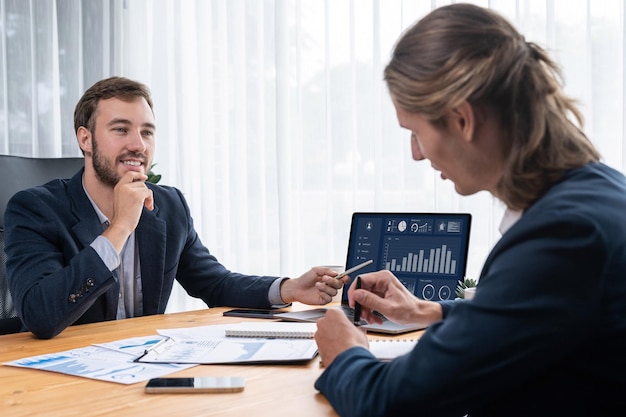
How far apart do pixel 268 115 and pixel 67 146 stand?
1.17 meters

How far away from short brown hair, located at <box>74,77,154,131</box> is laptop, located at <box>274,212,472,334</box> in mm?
819

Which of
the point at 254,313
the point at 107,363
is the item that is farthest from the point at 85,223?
the point at 107,363

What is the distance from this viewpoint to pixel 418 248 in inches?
71.2

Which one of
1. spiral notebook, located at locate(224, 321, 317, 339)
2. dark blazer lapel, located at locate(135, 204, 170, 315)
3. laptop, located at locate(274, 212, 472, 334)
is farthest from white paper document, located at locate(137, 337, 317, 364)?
dark blazer lapel, located at locate(135, 204, 170, 315)

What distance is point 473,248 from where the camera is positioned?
2557 mm

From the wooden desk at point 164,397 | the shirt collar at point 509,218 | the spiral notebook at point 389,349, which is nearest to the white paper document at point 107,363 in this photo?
the wooden desk at point 164,397

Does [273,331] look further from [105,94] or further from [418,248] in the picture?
[105,94]

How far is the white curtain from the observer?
2.41 meters

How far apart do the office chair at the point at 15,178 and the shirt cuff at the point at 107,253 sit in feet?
1.74

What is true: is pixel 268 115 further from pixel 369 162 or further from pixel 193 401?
pixel 193 401

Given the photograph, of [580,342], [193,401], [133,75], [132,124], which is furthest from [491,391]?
[133,75]

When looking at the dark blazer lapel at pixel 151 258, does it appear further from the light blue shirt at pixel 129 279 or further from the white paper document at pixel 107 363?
the white paper document at pixel 107 363

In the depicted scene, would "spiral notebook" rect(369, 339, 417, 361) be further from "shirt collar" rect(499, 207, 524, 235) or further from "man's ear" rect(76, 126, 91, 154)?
"man's ear" rect(76, 126, 91, 154)

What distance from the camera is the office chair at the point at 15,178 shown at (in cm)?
206
